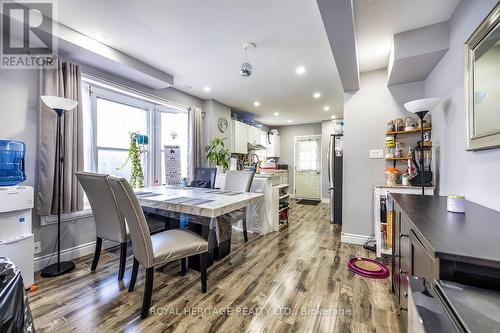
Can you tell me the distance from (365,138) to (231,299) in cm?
268

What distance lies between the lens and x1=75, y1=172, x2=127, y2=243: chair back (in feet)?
6.07

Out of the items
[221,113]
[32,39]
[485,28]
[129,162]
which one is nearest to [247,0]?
[485,28]

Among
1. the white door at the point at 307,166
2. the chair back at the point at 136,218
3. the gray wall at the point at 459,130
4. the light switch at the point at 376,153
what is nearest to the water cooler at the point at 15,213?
the chair back at the point at 136,218

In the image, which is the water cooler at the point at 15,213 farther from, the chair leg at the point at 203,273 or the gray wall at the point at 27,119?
the chair leg at the point at 203,273

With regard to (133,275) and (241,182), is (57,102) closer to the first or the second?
(133,275)

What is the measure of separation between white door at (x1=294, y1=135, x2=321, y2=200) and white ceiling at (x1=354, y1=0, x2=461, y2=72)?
186 inches

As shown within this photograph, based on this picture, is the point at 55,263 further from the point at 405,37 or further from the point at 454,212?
the point at 405,37

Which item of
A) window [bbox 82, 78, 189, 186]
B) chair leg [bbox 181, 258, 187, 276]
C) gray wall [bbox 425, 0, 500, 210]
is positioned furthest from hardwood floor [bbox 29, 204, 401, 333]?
window [bbox 82, 78, 189, 186]

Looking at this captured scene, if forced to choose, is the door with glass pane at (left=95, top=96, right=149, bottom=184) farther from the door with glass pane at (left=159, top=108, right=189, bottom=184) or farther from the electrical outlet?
the electrical outlet

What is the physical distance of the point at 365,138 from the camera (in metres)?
3.06

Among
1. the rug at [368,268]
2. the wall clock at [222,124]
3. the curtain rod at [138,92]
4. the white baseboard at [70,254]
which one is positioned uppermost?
the curtain rod at [138,92]

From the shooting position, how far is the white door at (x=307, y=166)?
697cm

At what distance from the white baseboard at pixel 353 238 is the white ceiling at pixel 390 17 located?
2452 mm

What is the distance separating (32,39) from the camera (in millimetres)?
2176
